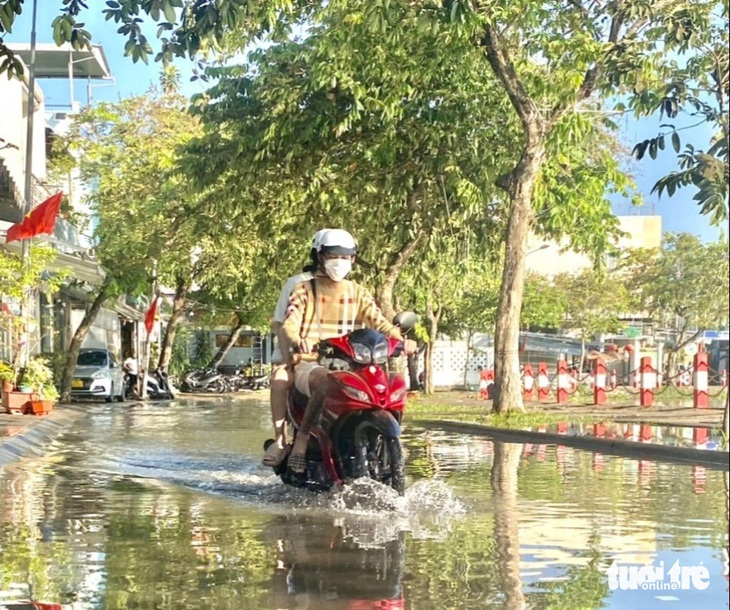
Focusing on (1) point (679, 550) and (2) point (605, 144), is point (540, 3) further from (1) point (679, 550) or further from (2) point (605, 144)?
(1) point (679, 550)

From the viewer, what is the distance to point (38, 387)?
2175cm

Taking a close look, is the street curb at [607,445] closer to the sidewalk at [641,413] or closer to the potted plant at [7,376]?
the sidewalk at [641,413]

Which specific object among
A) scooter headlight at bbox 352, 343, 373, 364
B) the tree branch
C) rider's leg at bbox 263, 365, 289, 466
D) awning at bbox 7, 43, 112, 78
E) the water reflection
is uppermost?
awning at bbox 7, 43, 112, 78

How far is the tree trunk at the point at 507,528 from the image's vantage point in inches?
221

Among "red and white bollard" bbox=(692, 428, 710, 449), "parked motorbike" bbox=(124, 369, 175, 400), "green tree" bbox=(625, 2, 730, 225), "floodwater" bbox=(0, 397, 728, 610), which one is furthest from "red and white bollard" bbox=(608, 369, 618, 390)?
"green tree" bbox=(625, 2, 730, 225)

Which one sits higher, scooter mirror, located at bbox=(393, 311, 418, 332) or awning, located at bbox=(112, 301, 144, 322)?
awning, located at bbox=(112, 301, 144, 322)

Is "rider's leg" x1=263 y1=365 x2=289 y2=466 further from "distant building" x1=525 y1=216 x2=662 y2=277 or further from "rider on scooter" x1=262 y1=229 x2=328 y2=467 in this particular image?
"distant building" x1=525 y1=216 x2=662 y2=277

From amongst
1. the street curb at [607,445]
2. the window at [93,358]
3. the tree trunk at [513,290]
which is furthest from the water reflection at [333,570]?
the window at [93,358]

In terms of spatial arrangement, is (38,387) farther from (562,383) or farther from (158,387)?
(158,387)

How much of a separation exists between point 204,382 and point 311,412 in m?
39.4

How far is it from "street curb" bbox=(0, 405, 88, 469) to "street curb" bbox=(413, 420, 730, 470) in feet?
20.2

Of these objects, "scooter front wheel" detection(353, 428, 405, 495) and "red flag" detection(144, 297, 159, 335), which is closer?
"scooter front wheel" detection(353, 428, 405, 495)

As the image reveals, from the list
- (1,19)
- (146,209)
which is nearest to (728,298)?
(1,19)

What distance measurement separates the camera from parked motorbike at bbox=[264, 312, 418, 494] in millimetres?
8234
